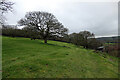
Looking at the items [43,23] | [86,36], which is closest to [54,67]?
[43,23]

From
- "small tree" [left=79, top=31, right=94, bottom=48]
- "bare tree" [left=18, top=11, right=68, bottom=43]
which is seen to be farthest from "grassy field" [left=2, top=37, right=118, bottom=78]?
"small tree" [left=79, top=31, right=94, bottom=48]

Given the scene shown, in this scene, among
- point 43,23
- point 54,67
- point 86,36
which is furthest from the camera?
point 86,36

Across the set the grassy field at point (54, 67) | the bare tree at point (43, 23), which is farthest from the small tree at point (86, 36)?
the grassy field at point (54, 67)

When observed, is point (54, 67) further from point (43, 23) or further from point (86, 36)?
point (86, 36)

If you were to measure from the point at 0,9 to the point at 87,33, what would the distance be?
3964cm

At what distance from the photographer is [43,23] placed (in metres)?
29.4

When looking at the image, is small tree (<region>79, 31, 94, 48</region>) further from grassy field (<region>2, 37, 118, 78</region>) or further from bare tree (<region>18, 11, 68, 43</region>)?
grassy field (<region>2, 37, 118, 78</region>)

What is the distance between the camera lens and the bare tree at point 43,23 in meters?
28.1

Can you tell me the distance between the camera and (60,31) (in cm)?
2953

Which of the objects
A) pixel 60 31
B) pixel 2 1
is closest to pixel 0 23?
pixel 2 1

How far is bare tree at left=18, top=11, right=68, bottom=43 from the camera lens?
92.1ft

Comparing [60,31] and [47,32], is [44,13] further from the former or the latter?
[60,31]

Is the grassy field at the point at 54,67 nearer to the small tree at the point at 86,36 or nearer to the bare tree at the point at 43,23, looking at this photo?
the bare tree at the point at 43,23

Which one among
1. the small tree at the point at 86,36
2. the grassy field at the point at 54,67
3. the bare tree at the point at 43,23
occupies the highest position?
the bare tree at the point at 43,23
